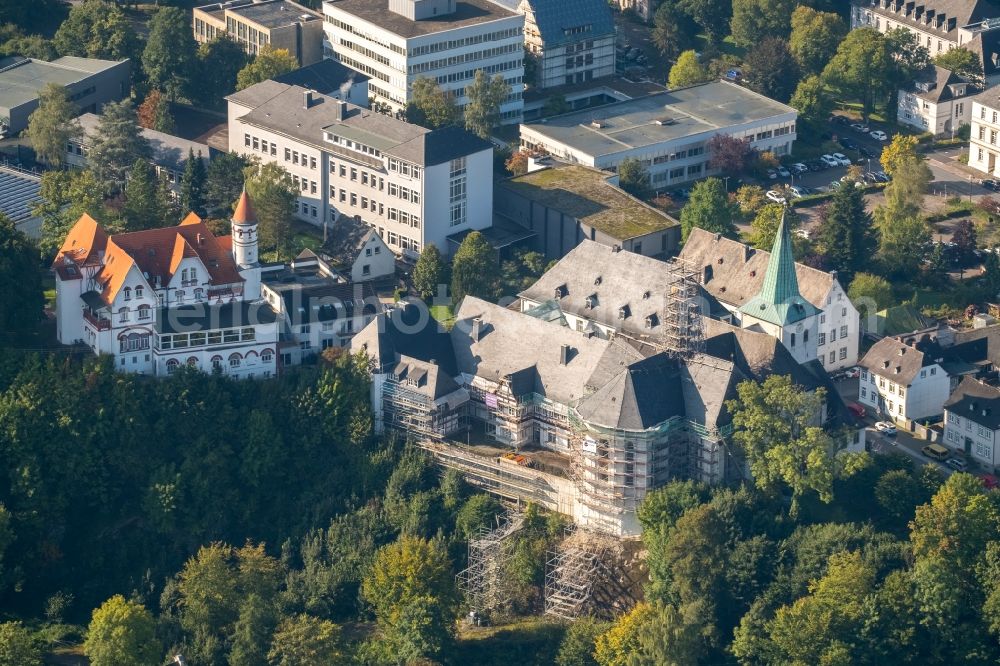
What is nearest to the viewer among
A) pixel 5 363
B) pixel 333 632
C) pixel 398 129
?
pixel 333 632

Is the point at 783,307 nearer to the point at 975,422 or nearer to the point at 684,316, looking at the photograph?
the point at 684,316

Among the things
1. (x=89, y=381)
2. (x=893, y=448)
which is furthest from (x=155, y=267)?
(x=893, y=448)

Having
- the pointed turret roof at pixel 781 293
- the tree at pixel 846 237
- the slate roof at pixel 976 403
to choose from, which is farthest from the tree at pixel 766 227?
the slate roof at pixel 976 403

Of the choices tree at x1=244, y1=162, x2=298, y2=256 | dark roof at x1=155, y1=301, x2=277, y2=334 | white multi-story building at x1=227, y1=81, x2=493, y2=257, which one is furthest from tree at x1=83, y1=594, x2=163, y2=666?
white multi-story building at x1=227, y1=81, x2=493, y2=257

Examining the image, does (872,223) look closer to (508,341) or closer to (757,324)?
(757,324)

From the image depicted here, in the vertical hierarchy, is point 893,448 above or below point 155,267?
below

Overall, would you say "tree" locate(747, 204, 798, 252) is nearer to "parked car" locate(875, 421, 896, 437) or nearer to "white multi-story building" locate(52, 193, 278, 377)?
"parked car" locate(875, 421, 896, 437)
